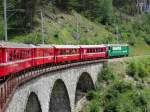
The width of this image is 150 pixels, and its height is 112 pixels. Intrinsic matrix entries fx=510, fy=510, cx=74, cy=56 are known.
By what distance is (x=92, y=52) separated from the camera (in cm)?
6419

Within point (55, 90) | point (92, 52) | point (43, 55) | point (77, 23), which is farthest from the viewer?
point (77, 23)

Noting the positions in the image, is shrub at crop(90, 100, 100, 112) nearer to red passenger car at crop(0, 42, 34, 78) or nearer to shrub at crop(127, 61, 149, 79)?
shrub at crop(127, 61, 149, 79)

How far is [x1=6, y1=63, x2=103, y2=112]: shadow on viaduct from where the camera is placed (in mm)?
27630

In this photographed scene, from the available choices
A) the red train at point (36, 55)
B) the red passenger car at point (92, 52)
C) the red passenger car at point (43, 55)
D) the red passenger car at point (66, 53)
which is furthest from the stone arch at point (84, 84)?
the red passenger car at point (43, 55)

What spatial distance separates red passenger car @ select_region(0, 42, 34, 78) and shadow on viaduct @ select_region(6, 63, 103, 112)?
1226mm

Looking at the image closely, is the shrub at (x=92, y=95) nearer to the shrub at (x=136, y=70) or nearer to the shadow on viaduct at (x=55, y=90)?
the shadow on viaduct at (x=55, y=90)

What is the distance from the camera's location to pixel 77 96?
57594 mm

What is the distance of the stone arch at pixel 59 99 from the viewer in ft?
152

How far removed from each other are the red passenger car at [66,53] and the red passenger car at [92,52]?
7.56 ft

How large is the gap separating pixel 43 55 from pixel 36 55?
103 inches

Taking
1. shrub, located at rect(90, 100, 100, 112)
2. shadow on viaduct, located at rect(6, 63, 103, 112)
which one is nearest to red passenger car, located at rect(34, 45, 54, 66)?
shadow on viaduct, located at rect(6, 63, 103, 112)

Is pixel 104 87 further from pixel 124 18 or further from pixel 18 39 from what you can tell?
pixel 124 18

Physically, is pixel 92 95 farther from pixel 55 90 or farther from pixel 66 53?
pixel 55 90

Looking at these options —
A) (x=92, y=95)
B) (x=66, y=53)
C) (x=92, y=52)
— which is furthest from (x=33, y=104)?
(x=92, y=52)
